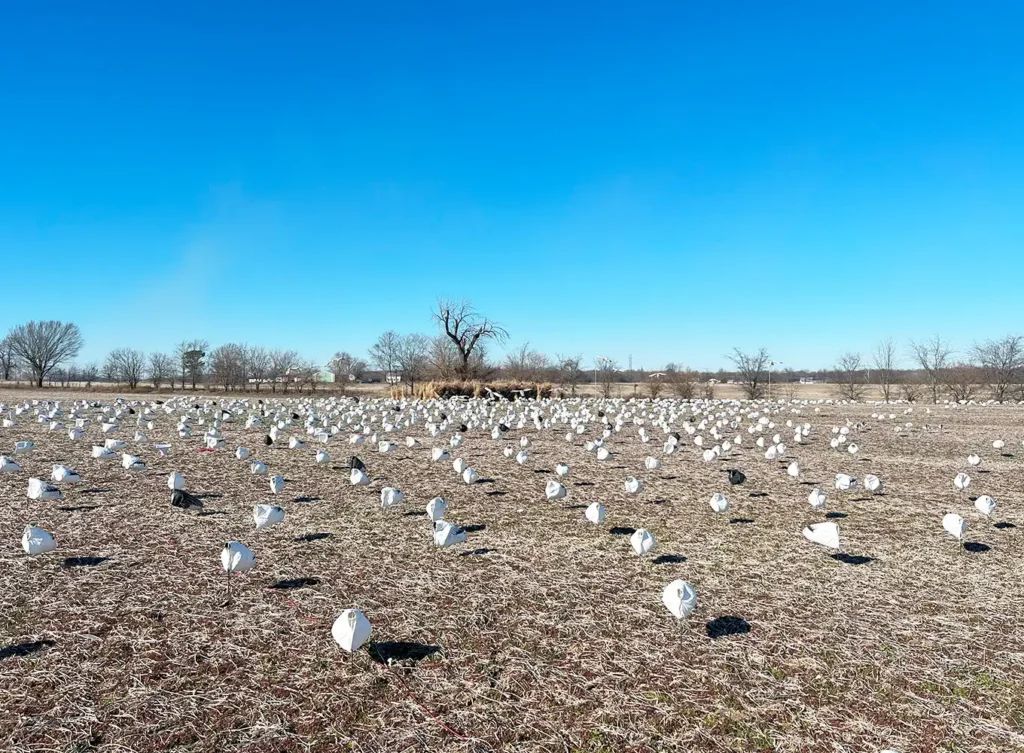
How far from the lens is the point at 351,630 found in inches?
153

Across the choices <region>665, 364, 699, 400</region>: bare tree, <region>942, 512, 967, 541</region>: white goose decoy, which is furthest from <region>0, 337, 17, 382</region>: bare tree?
<region>942, 512, 967, 541</region>: white goose decoy

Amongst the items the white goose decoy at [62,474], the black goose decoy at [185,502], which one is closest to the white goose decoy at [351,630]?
the black goose decoy at [185,502]

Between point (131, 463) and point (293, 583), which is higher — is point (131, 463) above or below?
above

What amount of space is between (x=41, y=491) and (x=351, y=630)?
6.39 metres

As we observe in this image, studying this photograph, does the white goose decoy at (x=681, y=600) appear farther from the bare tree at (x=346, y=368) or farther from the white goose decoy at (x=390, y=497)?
the bare tree at (x=346, y=368)

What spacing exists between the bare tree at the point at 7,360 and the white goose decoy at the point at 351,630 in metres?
91.4

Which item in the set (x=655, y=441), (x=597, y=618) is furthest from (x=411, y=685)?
(x=655, y=441)

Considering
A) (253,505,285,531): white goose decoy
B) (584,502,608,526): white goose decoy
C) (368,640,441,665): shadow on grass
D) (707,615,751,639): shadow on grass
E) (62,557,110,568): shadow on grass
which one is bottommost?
(368,640,441,665): shadow on grass

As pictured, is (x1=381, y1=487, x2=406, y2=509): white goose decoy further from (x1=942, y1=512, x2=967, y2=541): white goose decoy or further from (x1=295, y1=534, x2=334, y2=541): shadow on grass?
(x1=942, y1=512, x2=967, y2=541): white goose decoy

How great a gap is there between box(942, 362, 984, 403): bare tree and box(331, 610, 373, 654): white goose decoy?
47683 millimetres

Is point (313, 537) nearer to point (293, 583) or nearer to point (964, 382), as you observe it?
point (293, 583)

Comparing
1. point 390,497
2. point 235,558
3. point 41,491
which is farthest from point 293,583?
point 41,491

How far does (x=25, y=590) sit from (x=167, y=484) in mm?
4787

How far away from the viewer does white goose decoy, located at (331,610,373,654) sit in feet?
12.8
